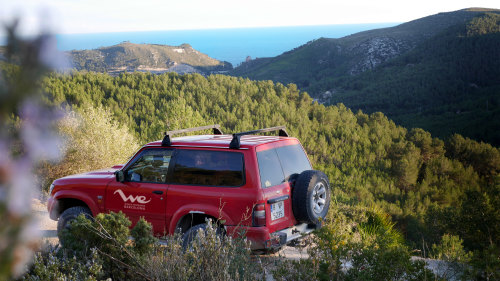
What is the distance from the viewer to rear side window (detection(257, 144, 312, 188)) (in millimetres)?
5684

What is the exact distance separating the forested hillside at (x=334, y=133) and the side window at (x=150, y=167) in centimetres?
2615

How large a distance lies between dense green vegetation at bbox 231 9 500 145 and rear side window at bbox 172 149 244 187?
102 metres

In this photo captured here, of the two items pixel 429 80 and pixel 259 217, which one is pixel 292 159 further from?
pixel 429 80

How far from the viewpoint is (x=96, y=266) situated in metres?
3.96

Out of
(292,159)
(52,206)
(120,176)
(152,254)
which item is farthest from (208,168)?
(52,206)

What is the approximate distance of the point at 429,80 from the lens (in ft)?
453

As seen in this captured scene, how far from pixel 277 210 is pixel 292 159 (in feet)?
2.96

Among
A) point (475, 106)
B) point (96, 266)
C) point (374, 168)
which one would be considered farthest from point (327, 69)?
point (96, 266)

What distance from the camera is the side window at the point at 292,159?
6.01 m

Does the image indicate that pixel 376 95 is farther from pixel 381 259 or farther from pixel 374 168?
pixel 381 259

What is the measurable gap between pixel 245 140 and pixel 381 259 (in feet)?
8.50

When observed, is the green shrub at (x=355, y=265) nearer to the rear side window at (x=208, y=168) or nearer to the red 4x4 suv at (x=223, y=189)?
the red 4x4 suv at (x=223, y=189)

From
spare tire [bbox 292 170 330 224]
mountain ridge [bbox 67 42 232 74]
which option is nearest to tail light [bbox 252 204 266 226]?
spare tire [bbox 292 170 330 224]

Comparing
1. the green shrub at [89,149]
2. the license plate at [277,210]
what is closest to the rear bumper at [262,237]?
the license plate at [277,210]
